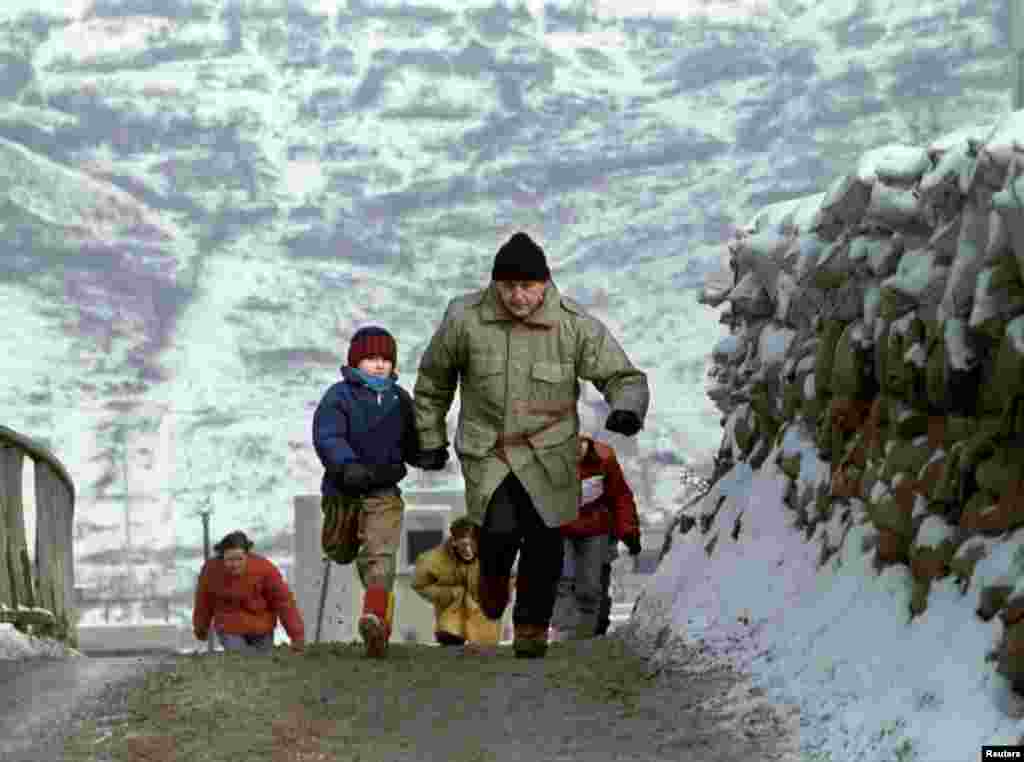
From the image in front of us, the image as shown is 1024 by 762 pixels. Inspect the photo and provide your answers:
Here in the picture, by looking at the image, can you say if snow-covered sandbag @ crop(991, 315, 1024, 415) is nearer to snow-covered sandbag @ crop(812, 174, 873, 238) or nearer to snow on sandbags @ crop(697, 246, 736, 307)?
snow-covered sandbag @ crop(812, 174, 873, 238)

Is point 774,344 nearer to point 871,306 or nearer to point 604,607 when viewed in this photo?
point 871,306

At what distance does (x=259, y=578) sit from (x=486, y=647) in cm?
244

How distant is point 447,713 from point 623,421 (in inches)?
58.5

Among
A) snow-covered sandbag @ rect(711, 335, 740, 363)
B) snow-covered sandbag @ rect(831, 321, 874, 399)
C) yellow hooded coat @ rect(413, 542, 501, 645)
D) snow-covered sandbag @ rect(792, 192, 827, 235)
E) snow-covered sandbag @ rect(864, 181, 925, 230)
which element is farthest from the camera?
yellow hooded coat @ rect(413, 542, 501, 645)

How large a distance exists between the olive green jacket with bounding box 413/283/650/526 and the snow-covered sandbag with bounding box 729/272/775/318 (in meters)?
0.55

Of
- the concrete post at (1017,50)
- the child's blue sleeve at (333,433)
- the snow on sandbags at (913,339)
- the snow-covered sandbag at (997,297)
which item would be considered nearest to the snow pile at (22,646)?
the child's blue sleeve at (333,433)

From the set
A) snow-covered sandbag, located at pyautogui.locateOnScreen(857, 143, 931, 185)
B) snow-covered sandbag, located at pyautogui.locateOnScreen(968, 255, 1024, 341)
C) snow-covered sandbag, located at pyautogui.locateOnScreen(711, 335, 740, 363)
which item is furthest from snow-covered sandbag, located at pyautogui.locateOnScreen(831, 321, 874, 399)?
snow-covered sandbag, located at pyautogui.locateOnScreen(711, 335, 740, 363)

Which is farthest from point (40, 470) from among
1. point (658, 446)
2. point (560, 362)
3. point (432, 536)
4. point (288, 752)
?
point (658, 446)

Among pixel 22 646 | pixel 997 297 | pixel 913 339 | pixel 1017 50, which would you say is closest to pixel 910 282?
pixel 913 339

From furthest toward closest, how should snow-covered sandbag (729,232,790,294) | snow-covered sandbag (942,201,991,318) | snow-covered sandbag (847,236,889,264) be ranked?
snow-covered sandbag (729,232,790,294) < snow-covered sandbag (847,236,889,264) < snow-covered sandbag (942,201,991,318)

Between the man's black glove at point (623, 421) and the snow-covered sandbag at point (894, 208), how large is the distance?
5.29ft

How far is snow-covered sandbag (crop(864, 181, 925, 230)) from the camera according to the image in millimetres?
6074

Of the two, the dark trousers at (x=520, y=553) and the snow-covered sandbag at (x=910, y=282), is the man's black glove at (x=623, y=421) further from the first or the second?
the snow-covered sandbag at (x=910, y=282)

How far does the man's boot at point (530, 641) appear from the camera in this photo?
8.51 meters
